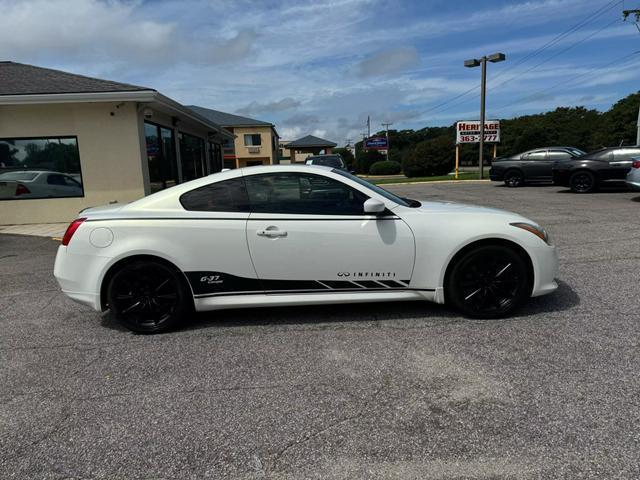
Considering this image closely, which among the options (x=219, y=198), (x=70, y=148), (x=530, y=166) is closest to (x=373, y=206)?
(x=219, y=198)

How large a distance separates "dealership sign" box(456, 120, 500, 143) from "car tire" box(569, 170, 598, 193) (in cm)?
1179

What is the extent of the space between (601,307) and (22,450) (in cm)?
470

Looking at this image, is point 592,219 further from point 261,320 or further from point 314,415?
point 314,415

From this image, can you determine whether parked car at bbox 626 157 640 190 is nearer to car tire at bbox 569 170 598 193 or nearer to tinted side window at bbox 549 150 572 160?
car tire at bbox 569 170 598 193

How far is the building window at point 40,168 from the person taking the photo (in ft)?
36.4

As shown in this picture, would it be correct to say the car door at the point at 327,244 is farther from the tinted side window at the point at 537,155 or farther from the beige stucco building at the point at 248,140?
the beige stucco building at the point at 248,140

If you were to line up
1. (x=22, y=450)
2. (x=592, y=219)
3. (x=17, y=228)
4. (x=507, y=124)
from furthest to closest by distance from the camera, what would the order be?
(x=507, y=124) < (x=17, y=228) < (x=592, y=219) < (x=22, y=450)

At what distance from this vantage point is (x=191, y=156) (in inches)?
730

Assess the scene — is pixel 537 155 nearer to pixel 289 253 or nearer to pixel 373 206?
pixel 373 206

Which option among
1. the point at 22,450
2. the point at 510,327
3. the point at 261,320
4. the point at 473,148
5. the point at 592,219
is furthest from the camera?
the point at 473,148

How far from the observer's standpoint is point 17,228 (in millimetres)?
10875

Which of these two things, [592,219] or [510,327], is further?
[592,219]

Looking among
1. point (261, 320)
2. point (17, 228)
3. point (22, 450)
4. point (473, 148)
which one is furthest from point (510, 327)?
point (473, 148)

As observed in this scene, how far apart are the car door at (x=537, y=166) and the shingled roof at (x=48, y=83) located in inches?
552
